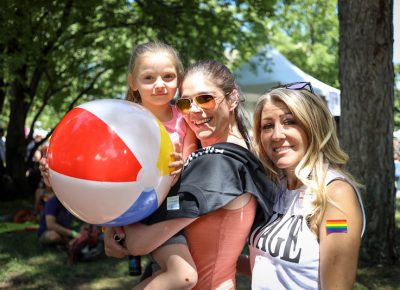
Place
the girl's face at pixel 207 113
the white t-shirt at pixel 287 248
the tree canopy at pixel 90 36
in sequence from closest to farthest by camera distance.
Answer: the white t-shirt at pixel 287 248 < the girl's face at pixel 207 113 < the tree canopy at pixel 90 36

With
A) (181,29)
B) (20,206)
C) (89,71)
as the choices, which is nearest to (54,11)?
(181,29)

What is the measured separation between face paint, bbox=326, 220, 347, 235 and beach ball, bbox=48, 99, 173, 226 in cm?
65

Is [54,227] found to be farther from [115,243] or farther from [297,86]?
[297,86]

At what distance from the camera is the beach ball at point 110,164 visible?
1.79 m

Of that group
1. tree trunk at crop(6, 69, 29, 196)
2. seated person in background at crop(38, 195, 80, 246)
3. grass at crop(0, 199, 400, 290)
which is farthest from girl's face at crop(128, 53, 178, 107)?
tree trunk at crop(6, 69, 29, 196)

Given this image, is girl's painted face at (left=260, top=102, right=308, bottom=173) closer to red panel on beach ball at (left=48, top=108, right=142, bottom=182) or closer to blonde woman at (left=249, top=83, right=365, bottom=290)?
blonde woman at (left=249, top=83, right=365, bottom=290)

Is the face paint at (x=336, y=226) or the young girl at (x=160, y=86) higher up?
the young girl at (x=160, y=86)

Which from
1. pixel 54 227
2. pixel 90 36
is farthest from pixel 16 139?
pixel 54 227

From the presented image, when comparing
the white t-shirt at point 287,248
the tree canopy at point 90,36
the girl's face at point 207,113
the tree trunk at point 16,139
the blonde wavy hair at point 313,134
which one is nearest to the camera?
the white t-shirt at point 287,248

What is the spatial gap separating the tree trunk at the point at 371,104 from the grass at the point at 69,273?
1.82ft

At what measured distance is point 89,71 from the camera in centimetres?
1364

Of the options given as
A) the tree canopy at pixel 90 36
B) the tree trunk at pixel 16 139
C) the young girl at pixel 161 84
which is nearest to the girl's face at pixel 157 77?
the young girl at pixel 161 84

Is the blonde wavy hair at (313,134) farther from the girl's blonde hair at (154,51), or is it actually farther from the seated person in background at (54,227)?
the seated person in background at (54,227)

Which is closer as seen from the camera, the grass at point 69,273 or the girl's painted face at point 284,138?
the girl's painted face at point 284,138
